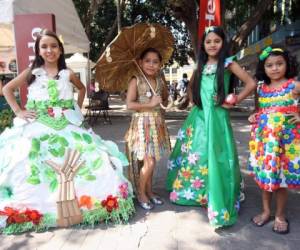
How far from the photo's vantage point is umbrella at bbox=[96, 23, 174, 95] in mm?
3494

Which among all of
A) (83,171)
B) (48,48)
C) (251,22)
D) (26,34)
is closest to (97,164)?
(83,171)

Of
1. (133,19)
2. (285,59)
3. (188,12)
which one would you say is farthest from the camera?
(133,19)

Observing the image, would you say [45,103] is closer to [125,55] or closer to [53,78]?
[53,78]

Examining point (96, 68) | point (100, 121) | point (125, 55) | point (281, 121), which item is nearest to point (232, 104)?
point (281, 121)

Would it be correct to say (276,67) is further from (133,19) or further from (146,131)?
(133,19)

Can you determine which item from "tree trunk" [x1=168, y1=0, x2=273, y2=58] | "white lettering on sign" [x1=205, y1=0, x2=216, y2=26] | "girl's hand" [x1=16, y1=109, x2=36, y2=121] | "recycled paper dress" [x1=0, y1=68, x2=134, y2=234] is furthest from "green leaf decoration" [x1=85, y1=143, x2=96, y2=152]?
"tree trunk" [x1=168, y1=0, x2=273, y2=58]

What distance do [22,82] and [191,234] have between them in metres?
2.13

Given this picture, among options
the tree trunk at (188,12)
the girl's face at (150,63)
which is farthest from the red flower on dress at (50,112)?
the tree trunk at (188,12)

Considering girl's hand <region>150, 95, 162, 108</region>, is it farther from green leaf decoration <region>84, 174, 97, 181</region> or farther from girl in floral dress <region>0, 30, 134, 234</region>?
green leaf decoration <region>84, 174, 97, 181</region>

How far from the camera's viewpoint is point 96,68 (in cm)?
367

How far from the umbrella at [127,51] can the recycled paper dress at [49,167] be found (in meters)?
0.42

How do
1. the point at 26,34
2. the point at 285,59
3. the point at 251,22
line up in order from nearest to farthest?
the point at 285,59 < the point at 26,34 < the point at 251,22

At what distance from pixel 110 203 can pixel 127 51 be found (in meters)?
1.53

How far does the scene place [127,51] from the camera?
11.9 ft
